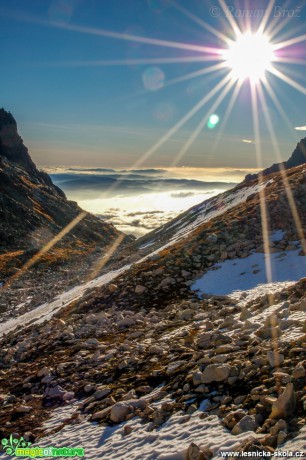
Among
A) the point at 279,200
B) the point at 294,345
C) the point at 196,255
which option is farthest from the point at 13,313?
the point at 294,345

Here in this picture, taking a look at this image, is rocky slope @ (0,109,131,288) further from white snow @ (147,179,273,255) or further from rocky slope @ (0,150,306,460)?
rocky slope @ (0,150,306,460)

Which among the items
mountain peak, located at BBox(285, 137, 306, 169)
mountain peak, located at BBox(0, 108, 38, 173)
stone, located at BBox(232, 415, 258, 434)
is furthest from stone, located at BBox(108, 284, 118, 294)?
mountain peak, located at BBox(0, 108, 38, 173)

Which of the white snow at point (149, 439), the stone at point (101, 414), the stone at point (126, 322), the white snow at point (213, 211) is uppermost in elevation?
the white snow at point (213, 211)

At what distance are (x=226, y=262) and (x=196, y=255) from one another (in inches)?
93.1

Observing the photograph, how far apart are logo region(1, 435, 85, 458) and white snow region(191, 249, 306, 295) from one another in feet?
39.1

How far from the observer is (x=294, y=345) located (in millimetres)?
9469

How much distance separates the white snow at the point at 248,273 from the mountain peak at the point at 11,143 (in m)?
144

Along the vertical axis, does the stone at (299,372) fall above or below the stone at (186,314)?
below

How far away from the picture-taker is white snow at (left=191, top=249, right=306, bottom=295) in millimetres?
18953

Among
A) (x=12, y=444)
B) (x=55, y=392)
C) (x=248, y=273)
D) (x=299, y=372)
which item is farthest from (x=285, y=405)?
(x=248, y=273)

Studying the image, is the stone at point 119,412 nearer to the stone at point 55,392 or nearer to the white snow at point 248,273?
the stone at point 55,392

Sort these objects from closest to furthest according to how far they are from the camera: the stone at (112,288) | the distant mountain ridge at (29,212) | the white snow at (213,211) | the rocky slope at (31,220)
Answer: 1. the stone at (112,288)
2. the white snow at (213,211)
3. the rocky slope at (31,220)
4. the distant mountain ridge at (29,212)

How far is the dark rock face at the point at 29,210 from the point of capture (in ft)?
298

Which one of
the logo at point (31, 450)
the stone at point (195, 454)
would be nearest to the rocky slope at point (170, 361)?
the stone at point (195, 454)
